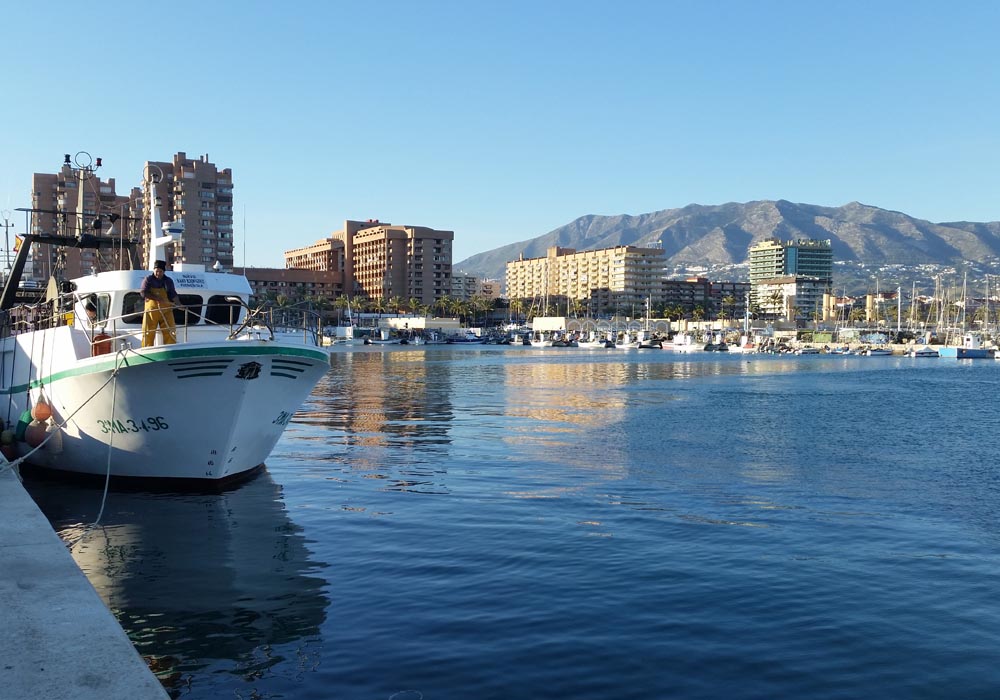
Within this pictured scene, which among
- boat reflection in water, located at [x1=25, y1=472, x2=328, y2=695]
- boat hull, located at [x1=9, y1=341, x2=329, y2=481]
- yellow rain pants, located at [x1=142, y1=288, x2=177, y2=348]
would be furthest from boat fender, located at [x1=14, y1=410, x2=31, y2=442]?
yellow rain pants, located at [x1=142, y1=288, x2=177, y2=348]

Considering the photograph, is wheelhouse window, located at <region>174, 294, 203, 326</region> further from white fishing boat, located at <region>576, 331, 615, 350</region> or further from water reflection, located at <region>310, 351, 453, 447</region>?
white fishing boat, located at <region>576, 331, 615, 350</region>

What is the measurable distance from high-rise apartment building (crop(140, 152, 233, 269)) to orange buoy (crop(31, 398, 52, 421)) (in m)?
146

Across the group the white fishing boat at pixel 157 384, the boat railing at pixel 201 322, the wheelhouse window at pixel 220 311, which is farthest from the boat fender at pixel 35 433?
the wheelhouse window at pixel 220 311

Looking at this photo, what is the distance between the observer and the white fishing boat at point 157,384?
17391mm

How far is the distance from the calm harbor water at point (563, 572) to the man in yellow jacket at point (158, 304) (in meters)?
3.53

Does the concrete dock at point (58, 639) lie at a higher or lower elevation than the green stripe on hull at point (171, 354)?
lower

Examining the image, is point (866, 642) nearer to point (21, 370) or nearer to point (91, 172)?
point (21, 370)

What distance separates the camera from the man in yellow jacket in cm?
1798

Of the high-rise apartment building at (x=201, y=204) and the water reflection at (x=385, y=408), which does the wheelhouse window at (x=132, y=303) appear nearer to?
the water reflection at (x=385, y=408)

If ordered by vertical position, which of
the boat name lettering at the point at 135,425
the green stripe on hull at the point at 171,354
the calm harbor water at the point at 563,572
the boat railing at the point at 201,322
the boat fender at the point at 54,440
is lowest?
the calm harbor water at the point at 563,572

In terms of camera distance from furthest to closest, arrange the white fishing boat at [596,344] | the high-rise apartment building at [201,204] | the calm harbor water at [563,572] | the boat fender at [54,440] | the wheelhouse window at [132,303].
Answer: the white fishing boat at [596,344] < the high-rise apartment building at [201,204] < the wheelhouse window at [132,303] < the boat fender at [54,440] < the calm harbor water at [563,572]

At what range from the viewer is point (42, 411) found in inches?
791

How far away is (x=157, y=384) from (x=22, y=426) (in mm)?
6158

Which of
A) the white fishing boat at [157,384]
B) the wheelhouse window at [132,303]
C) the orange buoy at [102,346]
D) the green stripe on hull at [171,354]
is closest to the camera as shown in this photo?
the green stripe on hull at [171,354]
